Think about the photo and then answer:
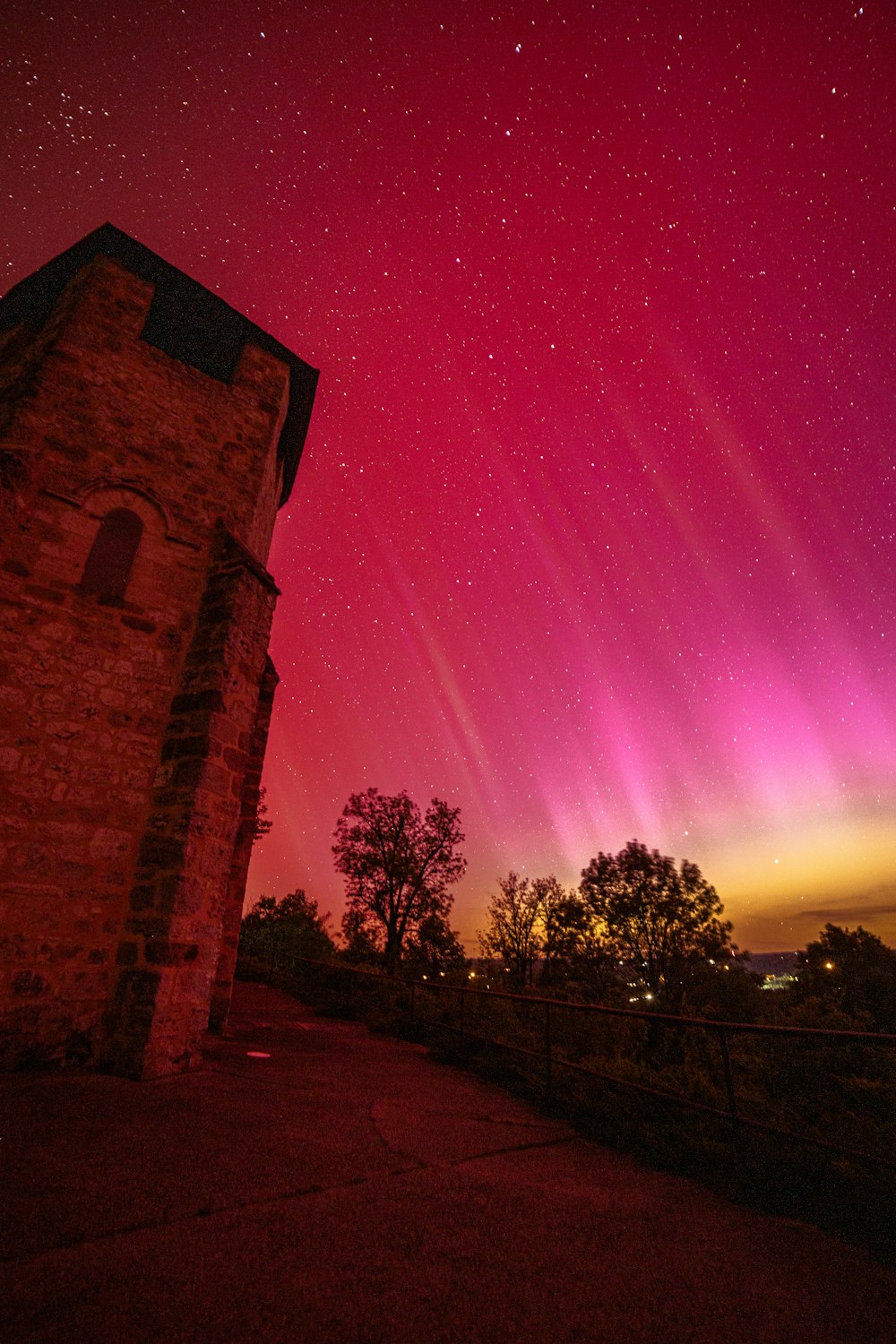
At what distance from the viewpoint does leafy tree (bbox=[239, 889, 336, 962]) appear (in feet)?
65.0

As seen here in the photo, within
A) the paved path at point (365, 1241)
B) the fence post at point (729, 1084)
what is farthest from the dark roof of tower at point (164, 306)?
the fence post at point (729, 1084)

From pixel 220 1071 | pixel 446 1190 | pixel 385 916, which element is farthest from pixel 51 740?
pixel 385 916

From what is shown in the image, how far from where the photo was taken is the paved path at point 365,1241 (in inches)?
77.6

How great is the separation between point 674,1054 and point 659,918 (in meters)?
9.91

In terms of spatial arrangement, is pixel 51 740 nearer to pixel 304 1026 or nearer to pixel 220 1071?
pixel 220 1071

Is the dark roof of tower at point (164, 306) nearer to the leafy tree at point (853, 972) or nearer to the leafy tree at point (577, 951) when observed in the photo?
the leafy tree at point (577, 951)

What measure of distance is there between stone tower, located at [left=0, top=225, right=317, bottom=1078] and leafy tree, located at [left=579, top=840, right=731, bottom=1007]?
27480mm

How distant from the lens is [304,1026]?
841cm

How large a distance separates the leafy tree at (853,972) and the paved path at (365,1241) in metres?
47.1

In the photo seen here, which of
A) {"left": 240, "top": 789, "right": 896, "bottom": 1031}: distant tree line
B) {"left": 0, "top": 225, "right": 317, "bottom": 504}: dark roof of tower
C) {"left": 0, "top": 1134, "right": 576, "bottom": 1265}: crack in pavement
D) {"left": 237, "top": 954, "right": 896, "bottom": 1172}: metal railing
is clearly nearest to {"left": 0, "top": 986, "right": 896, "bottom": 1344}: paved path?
{"left": 0, "top": 1134, "right": 576, "bottom": 1265}: crack in pavement

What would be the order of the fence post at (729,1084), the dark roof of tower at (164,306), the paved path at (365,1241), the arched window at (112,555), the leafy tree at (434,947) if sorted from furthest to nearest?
the leafy tree at (434,947) → the dark roof of tower at (164,306) → the arched window at (112,555) → the fence post at (729,1084) → the paved path at (365,1241)

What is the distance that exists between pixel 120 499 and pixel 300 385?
5529 millimetres

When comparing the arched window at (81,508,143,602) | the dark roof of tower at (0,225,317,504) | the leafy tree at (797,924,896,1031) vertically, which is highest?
the dark roof of tower at (0,225,317,504)

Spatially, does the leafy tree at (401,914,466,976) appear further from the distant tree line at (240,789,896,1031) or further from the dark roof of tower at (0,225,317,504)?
the dark roof of tower at (0,225,317,504)
